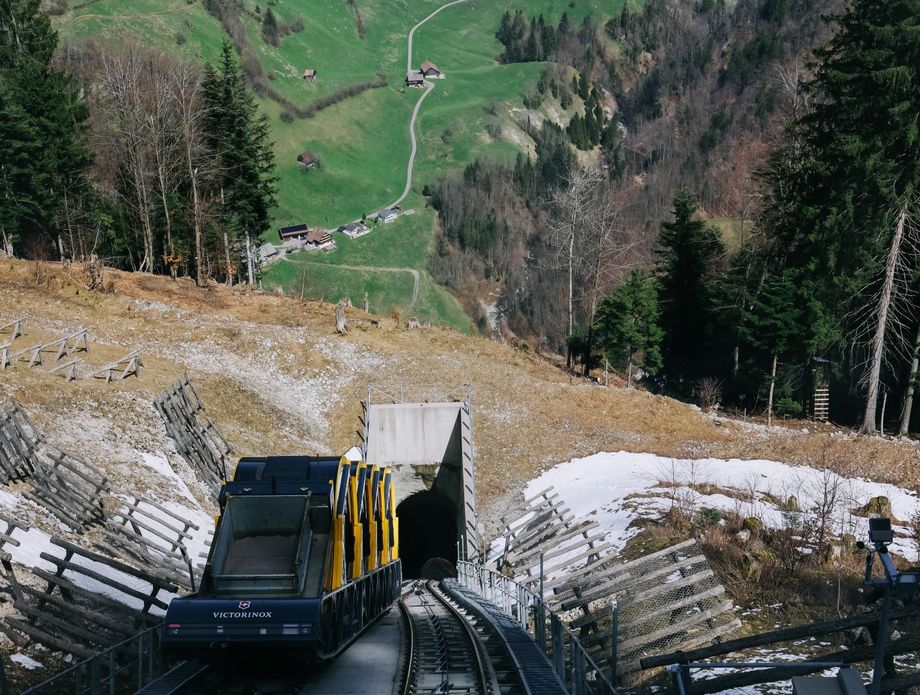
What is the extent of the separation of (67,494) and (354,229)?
121524mm

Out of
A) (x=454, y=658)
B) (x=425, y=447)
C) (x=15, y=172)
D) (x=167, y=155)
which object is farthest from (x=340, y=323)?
(x=454, y=658)

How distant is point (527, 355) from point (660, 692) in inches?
1437

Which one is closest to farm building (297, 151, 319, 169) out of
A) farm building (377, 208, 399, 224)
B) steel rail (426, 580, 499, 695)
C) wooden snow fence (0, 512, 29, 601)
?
farm building (377, 208, 399, 224)

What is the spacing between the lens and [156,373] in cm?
3659

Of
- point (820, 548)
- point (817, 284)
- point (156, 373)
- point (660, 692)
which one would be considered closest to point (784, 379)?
point (817, 284)

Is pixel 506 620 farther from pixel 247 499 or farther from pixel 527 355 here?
pixel 527 355

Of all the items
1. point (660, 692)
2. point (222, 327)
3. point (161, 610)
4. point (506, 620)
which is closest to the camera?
point (660, 692)

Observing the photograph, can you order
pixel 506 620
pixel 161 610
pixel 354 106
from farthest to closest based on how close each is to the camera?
pixel 354 106, pixel 506 620, pixel 161 610

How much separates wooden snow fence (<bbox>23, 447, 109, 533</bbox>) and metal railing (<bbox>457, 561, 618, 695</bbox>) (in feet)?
33.9

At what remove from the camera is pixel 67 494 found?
21234mm

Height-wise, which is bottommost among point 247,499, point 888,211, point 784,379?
point 784,379

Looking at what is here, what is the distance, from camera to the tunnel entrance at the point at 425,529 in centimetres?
4322

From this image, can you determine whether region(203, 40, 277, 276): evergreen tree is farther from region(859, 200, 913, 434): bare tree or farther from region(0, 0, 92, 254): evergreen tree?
region(859, 200, 913, 434): bare tree

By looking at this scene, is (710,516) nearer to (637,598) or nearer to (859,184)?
(637,598)
